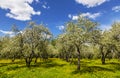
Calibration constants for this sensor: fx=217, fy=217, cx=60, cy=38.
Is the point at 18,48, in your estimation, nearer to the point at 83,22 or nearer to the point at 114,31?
the point at 83,22

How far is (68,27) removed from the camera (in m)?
56.0

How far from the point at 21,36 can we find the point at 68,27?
16584mm

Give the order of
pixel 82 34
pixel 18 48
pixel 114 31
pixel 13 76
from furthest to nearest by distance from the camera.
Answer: pixel 114 31, pixel 18 48, pixel 82 34, pixel 13 76

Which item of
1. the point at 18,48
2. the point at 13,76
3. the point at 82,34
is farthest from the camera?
the point at 18,48

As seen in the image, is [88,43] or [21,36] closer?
[88,43]

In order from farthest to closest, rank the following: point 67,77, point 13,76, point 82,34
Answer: point 82,34
point 13,76
point 67,77

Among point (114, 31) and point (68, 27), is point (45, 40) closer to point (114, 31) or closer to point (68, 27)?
point (68, 27)

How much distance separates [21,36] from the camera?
6506 centimetres

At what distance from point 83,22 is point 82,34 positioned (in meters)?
3.34

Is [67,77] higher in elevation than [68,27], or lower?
lower

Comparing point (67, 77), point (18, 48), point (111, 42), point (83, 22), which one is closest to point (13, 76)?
point (67, 77)

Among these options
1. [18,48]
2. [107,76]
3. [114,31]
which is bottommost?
[107,76]

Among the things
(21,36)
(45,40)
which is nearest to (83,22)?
(45,40)

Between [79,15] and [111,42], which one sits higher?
[79,15]
